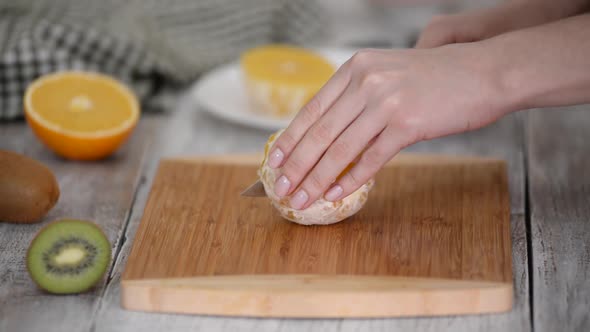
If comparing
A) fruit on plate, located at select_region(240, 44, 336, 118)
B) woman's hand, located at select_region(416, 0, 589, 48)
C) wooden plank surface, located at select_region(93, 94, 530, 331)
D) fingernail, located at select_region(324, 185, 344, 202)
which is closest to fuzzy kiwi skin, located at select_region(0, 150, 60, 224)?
wooden plank surface, located at select_region(93, 94, 530, 331)

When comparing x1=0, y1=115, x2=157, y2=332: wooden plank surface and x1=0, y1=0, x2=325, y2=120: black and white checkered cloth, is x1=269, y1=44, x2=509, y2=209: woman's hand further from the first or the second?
x1=0, y1=0, x2=325, y2=120: black and white checkered cloth

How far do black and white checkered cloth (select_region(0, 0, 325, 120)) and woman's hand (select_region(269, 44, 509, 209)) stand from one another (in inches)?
39.9

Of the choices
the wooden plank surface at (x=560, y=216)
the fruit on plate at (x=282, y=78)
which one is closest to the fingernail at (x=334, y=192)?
the wooden plank surface at (x=560, y=216)

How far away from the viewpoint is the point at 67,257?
54.4 inches

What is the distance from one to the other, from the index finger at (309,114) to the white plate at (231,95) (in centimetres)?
60

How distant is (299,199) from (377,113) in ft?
0.70

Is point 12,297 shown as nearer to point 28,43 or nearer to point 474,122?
point 474,122

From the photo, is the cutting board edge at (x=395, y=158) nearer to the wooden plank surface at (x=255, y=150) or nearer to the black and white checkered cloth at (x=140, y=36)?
the wooden plank surface at (x=255, y=150)

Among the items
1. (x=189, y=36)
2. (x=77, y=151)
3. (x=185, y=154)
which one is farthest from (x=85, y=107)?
(x=189, y=36)

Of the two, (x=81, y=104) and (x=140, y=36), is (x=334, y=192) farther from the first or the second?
(x=140, y=36)

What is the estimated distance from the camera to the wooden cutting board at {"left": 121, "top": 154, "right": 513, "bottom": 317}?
1.33 metres

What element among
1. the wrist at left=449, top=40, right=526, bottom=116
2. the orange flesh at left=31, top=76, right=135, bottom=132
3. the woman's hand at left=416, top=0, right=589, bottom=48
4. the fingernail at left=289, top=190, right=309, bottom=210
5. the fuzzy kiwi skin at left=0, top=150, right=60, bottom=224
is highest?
the wrist at left=449, top=40, right=526, bottom=116

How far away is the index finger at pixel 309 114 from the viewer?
1.44 meters

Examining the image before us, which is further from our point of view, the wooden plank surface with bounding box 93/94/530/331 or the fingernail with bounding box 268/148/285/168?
the fingernail with bounding box 268/148/285/168
